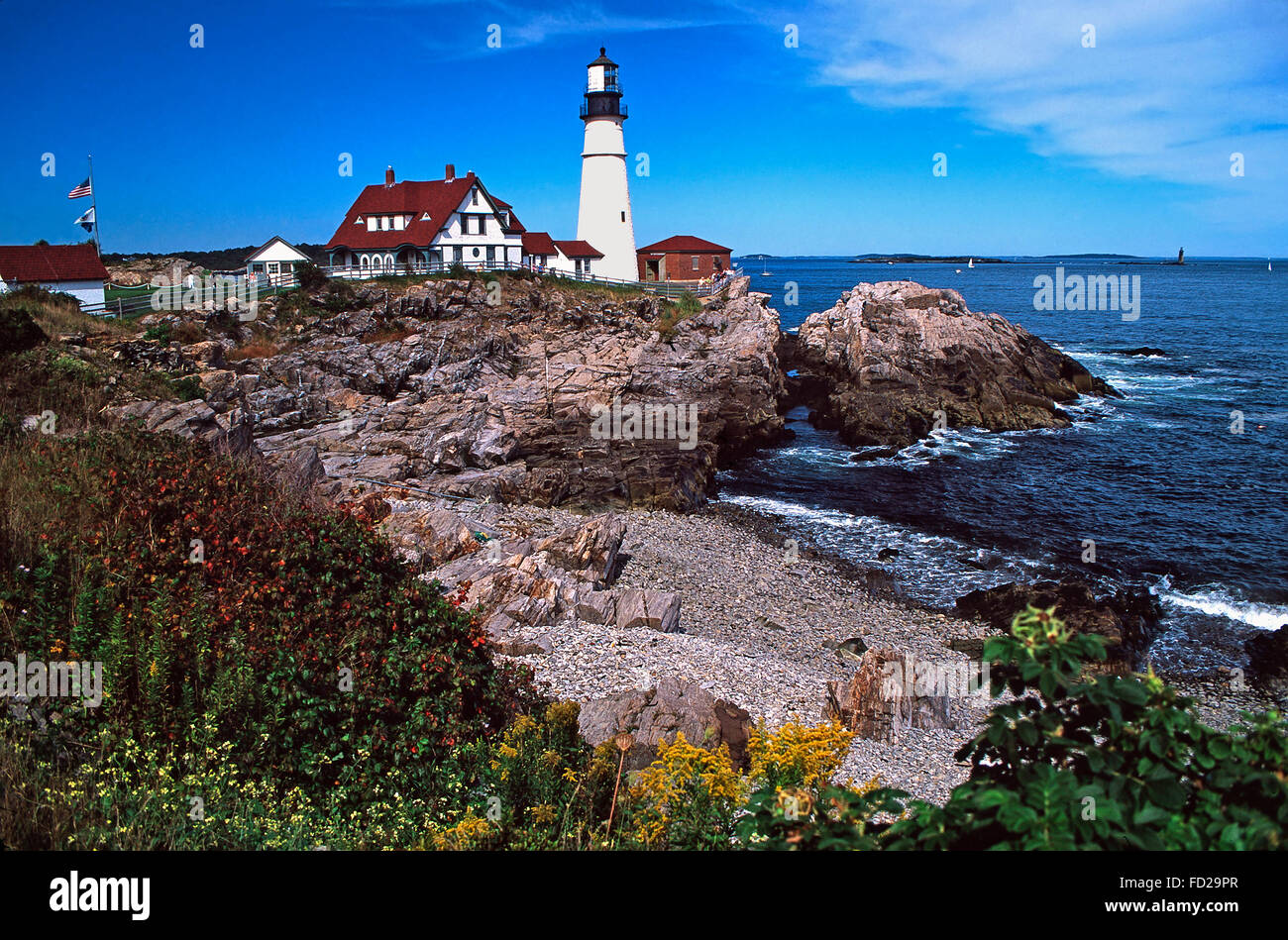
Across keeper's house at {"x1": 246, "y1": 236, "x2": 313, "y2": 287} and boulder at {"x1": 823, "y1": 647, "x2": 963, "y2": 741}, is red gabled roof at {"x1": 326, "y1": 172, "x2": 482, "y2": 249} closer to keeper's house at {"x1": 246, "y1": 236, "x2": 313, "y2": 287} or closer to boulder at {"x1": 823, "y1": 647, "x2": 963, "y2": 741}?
keeper's house at {"x1": 246, "y1": 236, "x2": 313, "y2": 287}

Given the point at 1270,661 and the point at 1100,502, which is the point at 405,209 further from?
the point at 1270,661

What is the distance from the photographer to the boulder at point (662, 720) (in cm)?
1090

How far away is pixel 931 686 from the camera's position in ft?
51.7

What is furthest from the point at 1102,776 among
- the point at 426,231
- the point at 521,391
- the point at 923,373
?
the point at 426,231

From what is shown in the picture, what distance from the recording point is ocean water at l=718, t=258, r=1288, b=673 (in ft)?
81.0

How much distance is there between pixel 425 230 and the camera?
58.7 meters

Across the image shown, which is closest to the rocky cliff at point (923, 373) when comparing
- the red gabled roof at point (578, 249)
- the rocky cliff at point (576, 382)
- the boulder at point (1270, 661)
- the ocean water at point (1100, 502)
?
the rocky cliff at point (576, 382)

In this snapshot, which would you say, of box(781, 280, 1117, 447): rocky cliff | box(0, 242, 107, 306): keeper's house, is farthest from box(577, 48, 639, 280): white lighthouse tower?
box(0, 242, 107, 306): keeper's house

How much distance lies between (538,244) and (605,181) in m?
7.46

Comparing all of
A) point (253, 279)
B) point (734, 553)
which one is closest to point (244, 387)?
point (253, 279)

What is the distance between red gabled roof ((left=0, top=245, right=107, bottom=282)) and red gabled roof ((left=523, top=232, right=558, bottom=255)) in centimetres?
3059
